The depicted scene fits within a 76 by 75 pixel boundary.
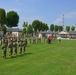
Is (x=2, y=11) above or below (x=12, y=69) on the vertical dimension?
above

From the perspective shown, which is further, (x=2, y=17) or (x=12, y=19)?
(x=12, y=19)

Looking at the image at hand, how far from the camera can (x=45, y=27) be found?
159m

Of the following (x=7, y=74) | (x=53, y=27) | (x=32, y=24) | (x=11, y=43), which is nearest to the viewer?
(x=7, y=74)

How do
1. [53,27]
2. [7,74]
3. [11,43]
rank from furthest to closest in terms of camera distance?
[53,27] → [11,43] → [7,74]

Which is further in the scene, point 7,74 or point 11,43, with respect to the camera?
point 11,43

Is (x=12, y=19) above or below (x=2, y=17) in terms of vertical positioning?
below

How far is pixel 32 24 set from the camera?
148500mm

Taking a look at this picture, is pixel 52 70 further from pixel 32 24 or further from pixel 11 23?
pixel 32 24

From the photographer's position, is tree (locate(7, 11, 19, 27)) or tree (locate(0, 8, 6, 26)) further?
tree (locate(7, 11, 19, 27))

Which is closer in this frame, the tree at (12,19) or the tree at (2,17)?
the tree at (2,17)

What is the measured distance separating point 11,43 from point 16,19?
8511 cm

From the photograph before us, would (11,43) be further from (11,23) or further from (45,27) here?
(45,27)

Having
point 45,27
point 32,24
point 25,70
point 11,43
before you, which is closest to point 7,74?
point 25,70

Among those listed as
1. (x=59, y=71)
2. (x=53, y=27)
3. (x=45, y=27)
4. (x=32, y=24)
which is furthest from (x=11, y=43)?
(x=53, y=27)
